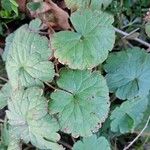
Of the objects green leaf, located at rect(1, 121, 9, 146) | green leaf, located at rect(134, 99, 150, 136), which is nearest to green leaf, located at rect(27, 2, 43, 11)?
green leaf, located at rect(1, 121, 9, 146)

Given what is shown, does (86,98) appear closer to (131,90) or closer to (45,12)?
(131,90)

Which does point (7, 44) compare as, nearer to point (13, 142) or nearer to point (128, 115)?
point (13, 142)

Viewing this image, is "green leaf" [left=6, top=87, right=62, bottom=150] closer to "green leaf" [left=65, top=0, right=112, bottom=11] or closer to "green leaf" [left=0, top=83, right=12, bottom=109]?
"green leaf" [left=0, top=83, right=12, bottom=109]

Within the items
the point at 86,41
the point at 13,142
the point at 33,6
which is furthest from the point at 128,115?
the point at 33,6

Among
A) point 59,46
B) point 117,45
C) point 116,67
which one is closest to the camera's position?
point 59,46

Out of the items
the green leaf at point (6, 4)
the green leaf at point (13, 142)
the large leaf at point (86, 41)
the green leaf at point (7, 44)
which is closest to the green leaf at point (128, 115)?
the large leaf at point (86, 41)

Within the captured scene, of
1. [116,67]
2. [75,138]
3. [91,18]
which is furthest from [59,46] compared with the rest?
[75,138]
